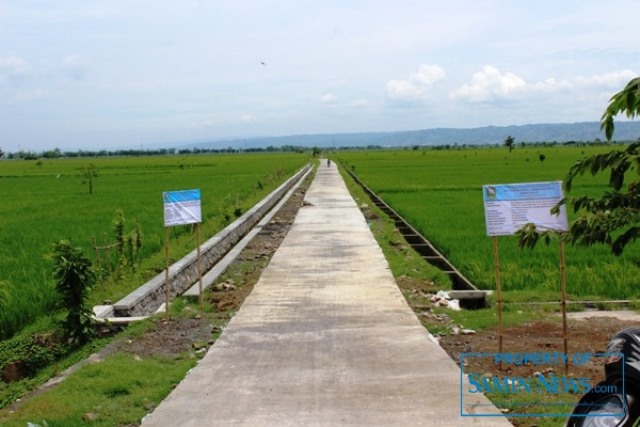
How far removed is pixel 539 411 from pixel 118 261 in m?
7.41

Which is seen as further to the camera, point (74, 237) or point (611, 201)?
point (74, 237)

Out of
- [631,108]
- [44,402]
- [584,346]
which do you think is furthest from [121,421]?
[584,346]

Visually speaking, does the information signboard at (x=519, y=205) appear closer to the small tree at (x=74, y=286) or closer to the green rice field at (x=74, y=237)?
the small tree at (x=74, y=286)

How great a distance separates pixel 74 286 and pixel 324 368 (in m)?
2.84

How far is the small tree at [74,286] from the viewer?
19.9ft

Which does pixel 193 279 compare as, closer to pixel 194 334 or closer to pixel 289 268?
pixel 289 268

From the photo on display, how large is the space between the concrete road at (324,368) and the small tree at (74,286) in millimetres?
1498

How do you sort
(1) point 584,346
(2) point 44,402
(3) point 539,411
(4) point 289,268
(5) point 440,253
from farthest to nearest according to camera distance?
(5) point 440,253 < (4) point 289,268 < (1) point 584,346 < (2) point 44,402 < (3) point 539,411

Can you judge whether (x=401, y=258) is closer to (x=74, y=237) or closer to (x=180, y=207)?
(x=180, y=207)

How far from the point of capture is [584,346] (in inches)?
213

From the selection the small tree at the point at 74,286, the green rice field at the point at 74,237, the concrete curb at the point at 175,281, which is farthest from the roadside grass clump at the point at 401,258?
the small tree at the point at 74,286

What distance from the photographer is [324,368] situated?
478 centimetres

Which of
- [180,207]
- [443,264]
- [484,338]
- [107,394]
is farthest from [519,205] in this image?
[443,264]

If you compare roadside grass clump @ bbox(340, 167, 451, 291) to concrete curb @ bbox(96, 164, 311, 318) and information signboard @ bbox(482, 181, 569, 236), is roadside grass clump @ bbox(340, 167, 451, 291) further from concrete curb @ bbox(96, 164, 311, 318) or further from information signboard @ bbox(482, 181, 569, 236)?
information signboard @ bbox(482, 181, 569, 236)
